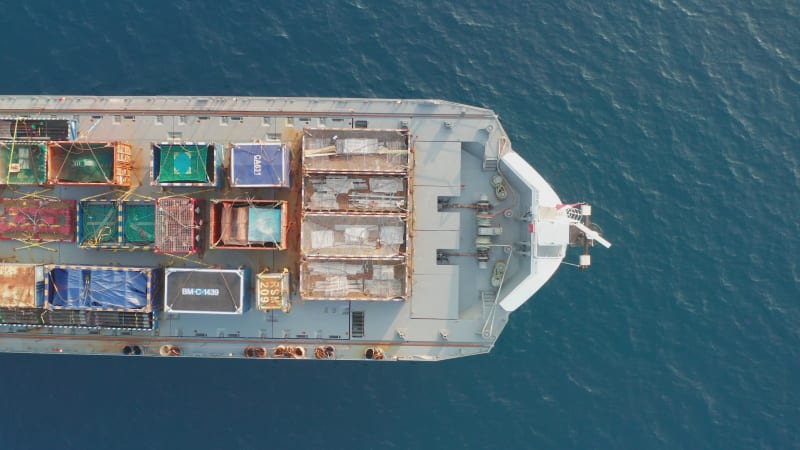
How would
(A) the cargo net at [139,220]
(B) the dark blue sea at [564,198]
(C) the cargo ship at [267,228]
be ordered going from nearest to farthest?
1. (C) the cargo ship at [267,228]
2. (A) the cargo net at [139,220]
3. (B) the dark blue sea at [564,198]

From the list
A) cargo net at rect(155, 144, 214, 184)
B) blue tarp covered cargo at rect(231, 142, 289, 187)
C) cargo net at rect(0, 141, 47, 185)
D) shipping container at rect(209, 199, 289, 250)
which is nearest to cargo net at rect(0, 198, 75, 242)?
cargo net at rect(0, 141, 47, 185)

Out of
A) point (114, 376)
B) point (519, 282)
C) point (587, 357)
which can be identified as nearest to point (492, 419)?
point (587, 357)

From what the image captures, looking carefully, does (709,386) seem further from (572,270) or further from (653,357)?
(572,270)

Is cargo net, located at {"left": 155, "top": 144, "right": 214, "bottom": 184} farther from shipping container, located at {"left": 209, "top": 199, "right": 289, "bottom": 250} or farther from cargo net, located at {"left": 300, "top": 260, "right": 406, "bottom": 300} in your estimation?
cargo net, located at {"left": 300, "top": 260, "right": 406, "bottom": 300}

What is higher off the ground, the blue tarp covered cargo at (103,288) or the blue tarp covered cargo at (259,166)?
the blue tarp covered cargo at (259,166)

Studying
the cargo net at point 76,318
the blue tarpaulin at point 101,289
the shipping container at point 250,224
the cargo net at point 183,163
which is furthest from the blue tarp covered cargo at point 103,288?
the cargo net at point 183,163

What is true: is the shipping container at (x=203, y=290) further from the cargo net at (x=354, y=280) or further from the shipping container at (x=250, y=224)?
the cargo net at (x=354, y=280)

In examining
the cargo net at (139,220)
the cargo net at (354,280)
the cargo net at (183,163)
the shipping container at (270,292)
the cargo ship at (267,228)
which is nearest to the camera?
the shipping container at (270,292)
